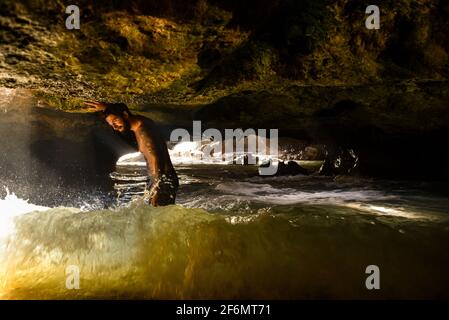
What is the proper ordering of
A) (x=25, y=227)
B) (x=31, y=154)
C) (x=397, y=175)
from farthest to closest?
(x=397, y=175)
(x=31, y=154)
(x=25, y=227)

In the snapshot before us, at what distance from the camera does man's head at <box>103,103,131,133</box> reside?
4.91m

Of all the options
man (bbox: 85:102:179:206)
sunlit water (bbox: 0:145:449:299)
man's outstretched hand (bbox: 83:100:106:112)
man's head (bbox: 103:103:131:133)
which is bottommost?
sunlit water (bbox: 0:145:449:299)

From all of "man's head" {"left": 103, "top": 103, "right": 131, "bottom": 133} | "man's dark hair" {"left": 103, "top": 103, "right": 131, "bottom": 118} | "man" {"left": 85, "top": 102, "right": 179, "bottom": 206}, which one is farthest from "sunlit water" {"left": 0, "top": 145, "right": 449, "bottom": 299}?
"man's dark hair" {"left": 103, "top": 103, "right": 131, "bottom": 118}

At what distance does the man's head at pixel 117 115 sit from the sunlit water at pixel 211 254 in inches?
54.9

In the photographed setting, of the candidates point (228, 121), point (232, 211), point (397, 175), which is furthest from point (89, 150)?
point (397, 175)

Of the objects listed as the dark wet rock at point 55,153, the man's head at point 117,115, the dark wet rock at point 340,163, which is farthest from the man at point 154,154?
the dark wet rock at point 340,163

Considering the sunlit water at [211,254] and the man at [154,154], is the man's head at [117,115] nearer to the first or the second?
the man at [154,154]

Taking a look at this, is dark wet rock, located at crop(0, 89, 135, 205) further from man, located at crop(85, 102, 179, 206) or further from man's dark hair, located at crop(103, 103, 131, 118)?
man, located at crop(85, 102, 179, 206)

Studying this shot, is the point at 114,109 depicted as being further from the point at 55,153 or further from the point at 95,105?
the point at 55,153

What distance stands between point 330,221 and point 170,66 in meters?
3.06

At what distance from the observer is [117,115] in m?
4.96

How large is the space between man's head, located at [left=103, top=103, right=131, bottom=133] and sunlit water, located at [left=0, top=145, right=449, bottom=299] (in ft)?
4.58

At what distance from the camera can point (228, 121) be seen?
27.9 ft
